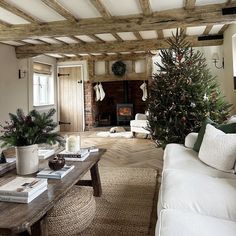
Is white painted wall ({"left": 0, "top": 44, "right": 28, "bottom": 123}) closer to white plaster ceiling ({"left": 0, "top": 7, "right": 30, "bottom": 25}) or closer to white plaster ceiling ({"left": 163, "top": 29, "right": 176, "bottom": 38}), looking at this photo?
white plaster ceiling ({"left": 0, "top": 7, "right": 30, "bottom": 25})

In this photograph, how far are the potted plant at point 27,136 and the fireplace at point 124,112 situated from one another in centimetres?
579

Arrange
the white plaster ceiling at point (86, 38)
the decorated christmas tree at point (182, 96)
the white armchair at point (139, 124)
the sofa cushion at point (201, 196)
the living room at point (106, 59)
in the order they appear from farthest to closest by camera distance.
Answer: the white armchair at point (139, 124) → the white plaster ceiling at point (86, 38) → the living room at point (106, 59) → the decorated christmas tree at point (182, 96) → the sofa cushion at point (201, 196)

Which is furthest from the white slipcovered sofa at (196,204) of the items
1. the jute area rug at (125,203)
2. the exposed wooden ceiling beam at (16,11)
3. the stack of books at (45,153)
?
the exposed wooden ceiling beam at (16,11)

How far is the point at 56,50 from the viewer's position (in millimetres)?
5902

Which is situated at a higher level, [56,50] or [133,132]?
[56,50]

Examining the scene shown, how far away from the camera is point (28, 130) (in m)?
1.86

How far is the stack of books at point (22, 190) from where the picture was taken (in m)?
1.42

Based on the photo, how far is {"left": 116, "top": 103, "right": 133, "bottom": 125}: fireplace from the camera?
768cm

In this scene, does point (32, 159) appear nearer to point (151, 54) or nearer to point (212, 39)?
point (212, 39)

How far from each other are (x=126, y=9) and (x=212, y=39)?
287 centimetres

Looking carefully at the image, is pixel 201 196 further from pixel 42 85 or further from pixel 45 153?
pixel 42 85

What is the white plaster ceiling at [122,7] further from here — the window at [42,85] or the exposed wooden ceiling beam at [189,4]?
the window at [42,85]

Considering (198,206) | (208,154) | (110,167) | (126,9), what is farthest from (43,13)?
(198,206)

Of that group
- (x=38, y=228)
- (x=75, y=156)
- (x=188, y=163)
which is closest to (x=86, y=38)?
(x=75, y=156)
